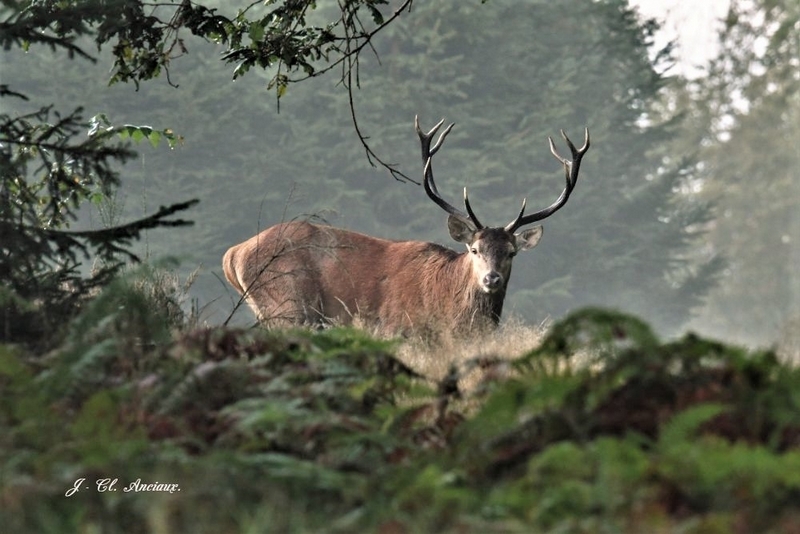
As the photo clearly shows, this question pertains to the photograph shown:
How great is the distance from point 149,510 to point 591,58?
42.0 m

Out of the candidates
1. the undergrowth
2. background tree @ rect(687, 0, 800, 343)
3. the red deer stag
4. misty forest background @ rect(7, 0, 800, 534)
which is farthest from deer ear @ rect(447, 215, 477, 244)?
background tree @ rect(687, 0, 800, 343)

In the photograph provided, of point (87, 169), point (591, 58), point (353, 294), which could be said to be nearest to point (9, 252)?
point (87, 169)

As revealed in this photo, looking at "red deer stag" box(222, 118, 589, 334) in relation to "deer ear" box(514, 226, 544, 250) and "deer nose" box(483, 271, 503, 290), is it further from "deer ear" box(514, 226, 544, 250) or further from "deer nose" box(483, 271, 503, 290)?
"deer nose" box(483, 271, 503, 290)

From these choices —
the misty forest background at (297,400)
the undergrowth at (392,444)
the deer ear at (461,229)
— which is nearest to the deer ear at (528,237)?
the deer ear at (461,229)

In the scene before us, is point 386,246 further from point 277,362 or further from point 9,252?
point 277,362

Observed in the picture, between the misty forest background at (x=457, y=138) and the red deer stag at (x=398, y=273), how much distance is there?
25.0 metres

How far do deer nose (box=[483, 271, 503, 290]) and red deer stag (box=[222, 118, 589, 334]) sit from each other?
112mm

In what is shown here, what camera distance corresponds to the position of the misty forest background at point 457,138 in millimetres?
40156

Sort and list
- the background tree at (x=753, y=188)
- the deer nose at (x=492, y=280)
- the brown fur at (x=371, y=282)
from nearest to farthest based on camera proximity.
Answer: the deer nose at (x=492, y=280) → the brown fur at (x=371, y=282) → the background tree at (x=753, y=188)

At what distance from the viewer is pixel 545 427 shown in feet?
11.7

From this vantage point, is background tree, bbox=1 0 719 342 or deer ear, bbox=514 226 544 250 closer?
deer ear, bbox=514 226 544 250

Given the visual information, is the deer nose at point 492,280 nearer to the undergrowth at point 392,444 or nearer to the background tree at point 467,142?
the undergrowth at point 392,444

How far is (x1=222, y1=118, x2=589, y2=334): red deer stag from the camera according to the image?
455 inches

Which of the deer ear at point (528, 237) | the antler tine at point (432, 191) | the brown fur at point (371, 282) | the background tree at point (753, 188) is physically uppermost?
the background tree at point (753, 188)
